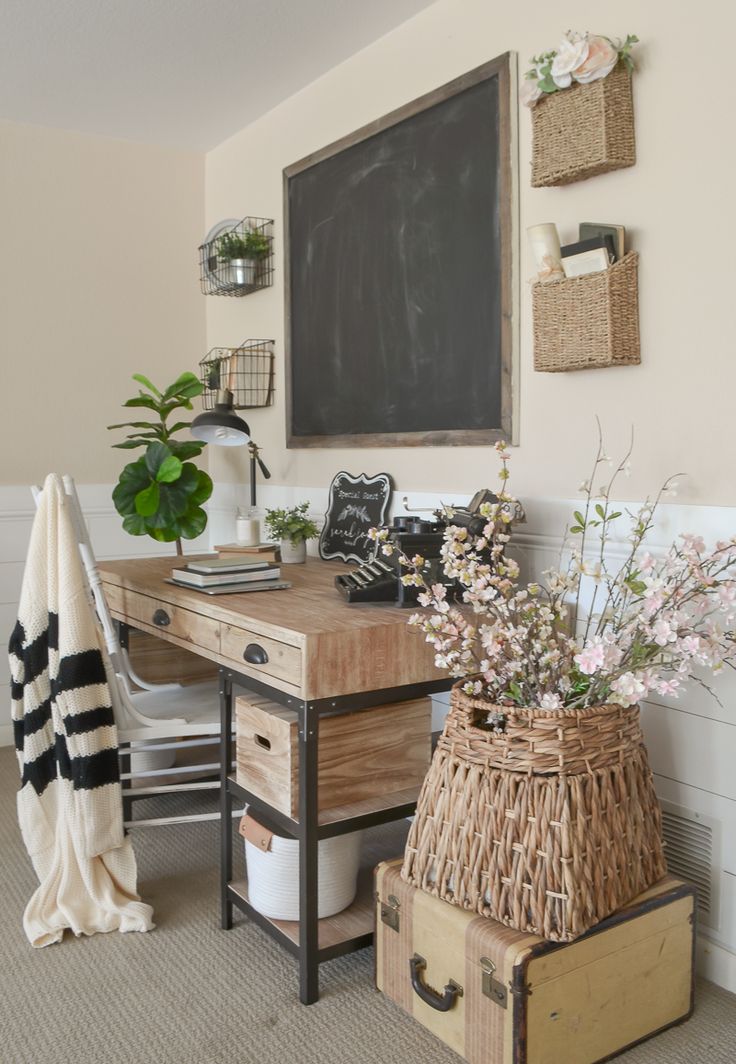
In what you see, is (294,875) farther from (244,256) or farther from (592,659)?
(244,256)

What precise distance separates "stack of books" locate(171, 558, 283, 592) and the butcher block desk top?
1.6 inches

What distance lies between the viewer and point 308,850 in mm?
1925

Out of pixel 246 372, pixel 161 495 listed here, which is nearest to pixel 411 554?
pixel 161 495

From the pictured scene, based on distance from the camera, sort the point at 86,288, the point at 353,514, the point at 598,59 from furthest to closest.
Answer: the point at 86,288 < the point at 353,514 < the point at 598,59

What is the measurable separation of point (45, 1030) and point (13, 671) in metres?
0.87

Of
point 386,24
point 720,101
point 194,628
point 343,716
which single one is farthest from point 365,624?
point 386,24

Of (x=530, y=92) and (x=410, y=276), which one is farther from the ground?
(x=530, y=92)

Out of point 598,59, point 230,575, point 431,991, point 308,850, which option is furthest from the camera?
point 230,575

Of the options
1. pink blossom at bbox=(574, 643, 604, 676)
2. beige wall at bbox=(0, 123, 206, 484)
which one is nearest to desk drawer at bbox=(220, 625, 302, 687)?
pink blossom at bbox=(574, 643, 604, 676)

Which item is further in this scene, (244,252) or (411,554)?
(244,252)

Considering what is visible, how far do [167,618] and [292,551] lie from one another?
684mm

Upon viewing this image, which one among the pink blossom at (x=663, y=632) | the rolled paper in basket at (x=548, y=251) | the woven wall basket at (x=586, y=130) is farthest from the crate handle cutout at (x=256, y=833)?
the woven wall basket at (x=586, y=130)

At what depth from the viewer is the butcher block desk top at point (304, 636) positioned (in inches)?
75.3

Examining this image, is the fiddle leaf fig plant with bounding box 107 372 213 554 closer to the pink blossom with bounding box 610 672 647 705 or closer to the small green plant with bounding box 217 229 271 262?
the small green plant with bounding box 217 229 271 262
